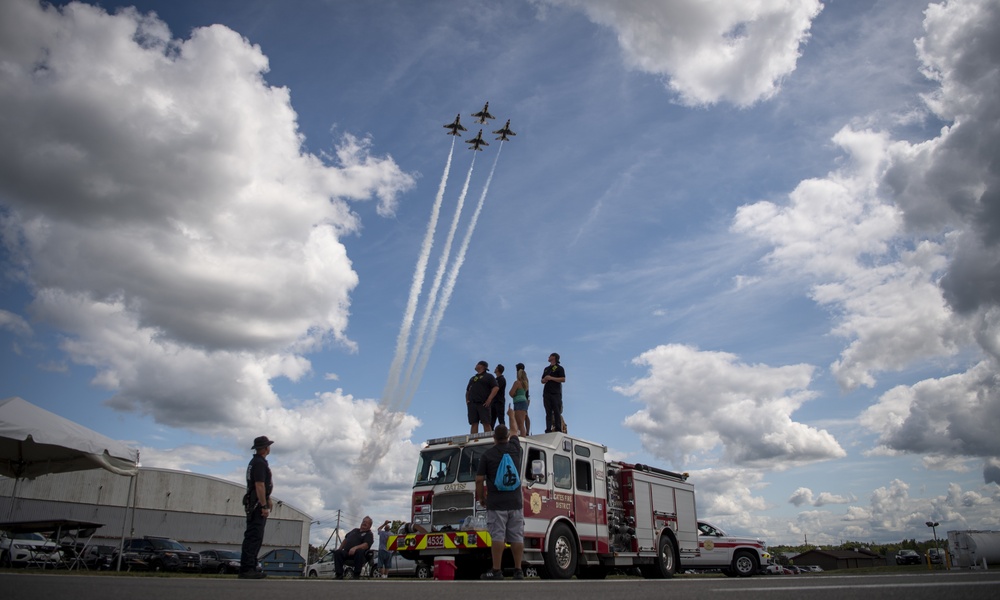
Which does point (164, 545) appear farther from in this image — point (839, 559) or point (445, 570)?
point (839, 559)

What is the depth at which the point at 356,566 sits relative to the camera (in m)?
14.4

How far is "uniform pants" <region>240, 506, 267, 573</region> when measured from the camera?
8.78m

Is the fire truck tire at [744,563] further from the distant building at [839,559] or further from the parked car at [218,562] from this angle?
the distant building at [839,559]

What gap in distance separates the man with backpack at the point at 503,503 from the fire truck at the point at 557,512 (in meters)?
2.00

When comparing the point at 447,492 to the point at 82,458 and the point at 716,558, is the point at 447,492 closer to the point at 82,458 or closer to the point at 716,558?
the point at 82,458

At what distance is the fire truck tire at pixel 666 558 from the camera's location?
49.2 feet

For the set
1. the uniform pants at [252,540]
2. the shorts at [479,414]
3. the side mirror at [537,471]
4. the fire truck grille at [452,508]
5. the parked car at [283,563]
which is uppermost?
the shorts at [479,414]

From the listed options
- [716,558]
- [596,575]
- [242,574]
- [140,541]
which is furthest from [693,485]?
[140,541]

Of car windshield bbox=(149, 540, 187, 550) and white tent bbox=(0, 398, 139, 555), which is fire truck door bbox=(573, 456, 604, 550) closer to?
white tent bbox=(0, 398, 139, 555)

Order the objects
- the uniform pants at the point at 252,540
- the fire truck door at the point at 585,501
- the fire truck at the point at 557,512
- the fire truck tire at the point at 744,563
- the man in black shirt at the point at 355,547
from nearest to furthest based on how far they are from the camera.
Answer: the uniform pants at the point at 252,540 < the fire truck at the point at 557,512 < the fire truck door at the point at 585,501 < the man in black shirt at the point at 355,547 < the fire truck tire at the point at 744,563

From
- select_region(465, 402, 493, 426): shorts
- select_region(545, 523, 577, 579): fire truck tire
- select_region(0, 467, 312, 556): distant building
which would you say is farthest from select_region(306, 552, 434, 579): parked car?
select_region(0, 467, 312, 556): distant building

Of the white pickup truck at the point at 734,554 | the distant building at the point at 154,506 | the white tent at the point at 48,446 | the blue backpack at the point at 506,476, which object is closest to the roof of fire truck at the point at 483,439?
the blue backpack at the point at 506,476

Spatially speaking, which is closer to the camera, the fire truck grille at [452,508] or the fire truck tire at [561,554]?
the fire truck tire at [561,554]

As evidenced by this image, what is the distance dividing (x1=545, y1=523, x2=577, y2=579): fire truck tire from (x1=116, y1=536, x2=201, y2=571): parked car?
53.6ft
